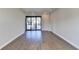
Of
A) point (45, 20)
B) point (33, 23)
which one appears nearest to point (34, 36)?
point (45, 20)

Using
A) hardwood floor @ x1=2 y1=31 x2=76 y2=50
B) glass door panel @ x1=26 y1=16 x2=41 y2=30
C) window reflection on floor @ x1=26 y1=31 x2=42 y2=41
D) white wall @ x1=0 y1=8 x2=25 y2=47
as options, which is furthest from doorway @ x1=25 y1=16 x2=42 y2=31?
white wall @ x1=0 y1=8 x2=25 y2=47

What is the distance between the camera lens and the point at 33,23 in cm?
1299

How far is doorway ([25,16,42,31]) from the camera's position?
12.6 metres

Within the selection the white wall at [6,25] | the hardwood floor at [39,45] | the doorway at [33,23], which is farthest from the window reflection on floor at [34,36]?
the doorway at [33,23]

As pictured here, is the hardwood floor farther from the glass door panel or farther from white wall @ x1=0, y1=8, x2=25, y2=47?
the glass door panel

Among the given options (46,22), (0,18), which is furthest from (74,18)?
(46,22)

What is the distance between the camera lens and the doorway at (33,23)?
1263 cm

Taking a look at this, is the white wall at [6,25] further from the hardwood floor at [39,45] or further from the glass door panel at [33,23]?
the glass door panel at [33,23]

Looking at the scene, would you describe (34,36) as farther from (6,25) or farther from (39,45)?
(6,25)

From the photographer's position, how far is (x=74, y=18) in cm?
472
